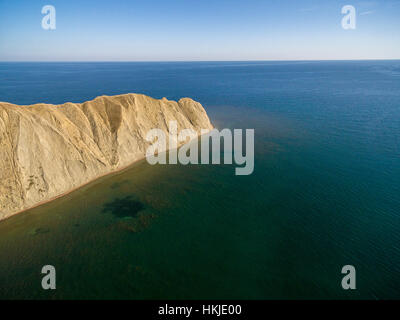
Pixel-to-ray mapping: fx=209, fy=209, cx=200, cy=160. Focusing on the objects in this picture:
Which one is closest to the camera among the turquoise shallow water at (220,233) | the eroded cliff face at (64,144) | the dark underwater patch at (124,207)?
the turquoise shallow water at (220,233)

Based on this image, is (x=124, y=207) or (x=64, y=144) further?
(x=64, y=144)

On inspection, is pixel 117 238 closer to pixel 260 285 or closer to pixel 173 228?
pixel 173 228

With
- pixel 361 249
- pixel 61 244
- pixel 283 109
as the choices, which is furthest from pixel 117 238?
pixel 283 109

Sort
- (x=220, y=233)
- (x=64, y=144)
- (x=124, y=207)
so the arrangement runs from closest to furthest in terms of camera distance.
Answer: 1. (x=220, y=233)
2. (x=124, y=207)
3. (x=64, y=144)

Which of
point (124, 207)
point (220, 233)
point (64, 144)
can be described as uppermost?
point (64, 144)

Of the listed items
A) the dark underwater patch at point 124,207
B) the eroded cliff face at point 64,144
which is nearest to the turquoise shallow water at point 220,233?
the dark underwater patch at point 124,207

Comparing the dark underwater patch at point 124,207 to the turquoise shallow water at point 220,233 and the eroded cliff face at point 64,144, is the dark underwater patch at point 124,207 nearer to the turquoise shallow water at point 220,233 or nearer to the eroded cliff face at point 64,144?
the turquoise shallow water at point 220,233

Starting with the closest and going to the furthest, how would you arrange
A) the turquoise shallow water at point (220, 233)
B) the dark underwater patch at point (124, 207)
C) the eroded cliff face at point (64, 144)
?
the turquoise shallow water at point (220, 233) < the dark underwater patch at point (124, 207) < the eroded cliff face at point (64, 144)

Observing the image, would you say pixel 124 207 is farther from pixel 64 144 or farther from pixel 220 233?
pixel 64 144

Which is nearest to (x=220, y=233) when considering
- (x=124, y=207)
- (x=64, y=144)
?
(x=124, y=207)
